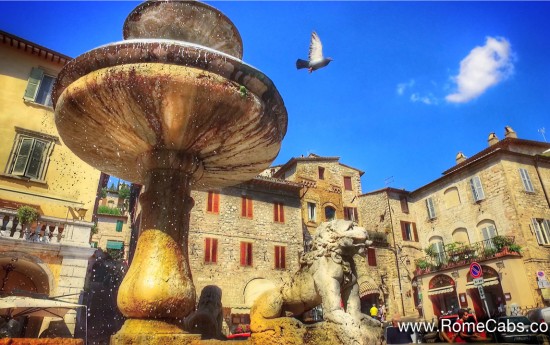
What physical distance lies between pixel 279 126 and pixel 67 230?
1054cm

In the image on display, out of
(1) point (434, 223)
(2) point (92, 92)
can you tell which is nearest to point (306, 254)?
(2) point (92, 92)

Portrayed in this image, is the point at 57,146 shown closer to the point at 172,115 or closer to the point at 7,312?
the point at 7,312

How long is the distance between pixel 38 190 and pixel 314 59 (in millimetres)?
12894

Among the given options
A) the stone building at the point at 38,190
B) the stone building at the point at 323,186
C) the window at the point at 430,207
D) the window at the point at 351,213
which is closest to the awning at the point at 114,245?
the stone building at the point at 323,186

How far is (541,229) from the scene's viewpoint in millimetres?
22625

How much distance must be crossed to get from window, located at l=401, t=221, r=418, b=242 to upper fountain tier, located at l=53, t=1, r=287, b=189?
27.4m

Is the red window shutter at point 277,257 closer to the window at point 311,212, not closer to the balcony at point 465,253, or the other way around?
the window at point 311,212

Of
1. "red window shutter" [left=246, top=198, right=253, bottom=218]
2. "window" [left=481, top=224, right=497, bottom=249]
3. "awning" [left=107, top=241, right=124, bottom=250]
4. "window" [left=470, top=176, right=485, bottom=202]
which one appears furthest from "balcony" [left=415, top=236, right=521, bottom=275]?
"awning" [left=107, top=241, right=124, bottom=250]

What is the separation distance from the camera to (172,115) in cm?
354

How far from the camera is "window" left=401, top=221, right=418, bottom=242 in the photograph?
29.6 meters

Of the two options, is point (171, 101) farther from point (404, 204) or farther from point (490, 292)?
point (404, 204)

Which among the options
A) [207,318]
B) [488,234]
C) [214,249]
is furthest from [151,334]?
[488,234]

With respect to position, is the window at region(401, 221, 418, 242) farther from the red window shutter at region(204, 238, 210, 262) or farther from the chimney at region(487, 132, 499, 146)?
the red window shutter at region(204, 238, 210, 262)

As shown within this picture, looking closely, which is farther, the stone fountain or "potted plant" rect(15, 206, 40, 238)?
"potted plant" rect(15, 206, 40, 238)
